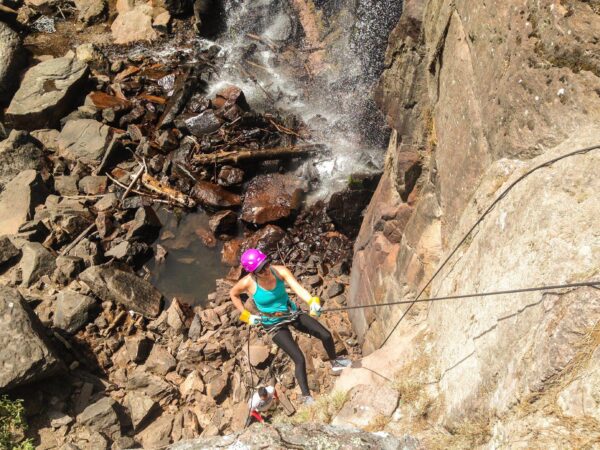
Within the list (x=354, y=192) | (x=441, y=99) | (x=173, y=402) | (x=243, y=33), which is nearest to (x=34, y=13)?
(x=243, y=33)

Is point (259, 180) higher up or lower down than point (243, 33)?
lower down

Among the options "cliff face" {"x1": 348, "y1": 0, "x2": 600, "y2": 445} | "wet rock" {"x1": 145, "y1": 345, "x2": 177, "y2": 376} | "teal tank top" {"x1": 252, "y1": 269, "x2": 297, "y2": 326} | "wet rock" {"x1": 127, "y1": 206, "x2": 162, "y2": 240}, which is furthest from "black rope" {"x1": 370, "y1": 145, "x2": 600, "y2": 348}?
"wet rock" {"x1": 127, "y1": 206, "x2": 162, "y2": 240}

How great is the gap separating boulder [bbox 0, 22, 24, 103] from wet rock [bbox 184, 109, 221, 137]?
583 cm

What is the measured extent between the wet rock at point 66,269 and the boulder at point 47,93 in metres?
5.20

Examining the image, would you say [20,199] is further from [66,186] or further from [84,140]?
[84,140]

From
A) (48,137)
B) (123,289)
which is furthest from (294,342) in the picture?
(48,137)

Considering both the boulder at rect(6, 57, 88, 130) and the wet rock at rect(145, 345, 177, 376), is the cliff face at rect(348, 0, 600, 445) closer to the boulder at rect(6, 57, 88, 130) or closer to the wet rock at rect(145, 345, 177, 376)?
the wet rock at rect(145, 345, 177, 376)

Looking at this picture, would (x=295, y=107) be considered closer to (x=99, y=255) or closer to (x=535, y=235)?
(x=99, y=255)

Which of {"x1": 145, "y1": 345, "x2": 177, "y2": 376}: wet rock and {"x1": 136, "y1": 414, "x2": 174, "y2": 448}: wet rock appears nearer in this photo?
{"x1": 136, "y1": 414, "x2": 174, "y2": 448}: wet rock

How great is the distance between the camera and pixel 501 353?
139 inches

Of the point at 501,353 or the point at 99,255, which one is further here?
the point at 99,255

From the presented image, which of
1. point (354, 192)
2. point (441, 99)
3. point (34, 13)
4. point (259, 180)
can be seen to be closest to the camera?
point (441, 99)

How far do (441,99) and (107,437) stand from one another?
6.38 metres

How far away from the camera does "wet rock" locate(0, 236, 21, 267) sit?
9.99 meters
